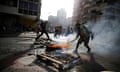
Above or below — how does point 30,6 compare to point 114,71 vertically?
above

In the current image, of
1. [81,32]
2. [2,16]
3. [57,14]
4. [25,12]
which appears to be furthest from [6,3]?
[57,14]

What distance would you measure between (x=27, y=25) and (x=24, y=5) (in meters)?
5.72

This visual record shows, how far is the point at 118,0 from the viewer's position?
35.7 m

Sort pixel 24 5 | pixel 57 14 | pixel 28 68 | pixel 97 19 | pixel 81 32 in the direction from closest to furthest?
pixel 28 68 → pixel 81 32 → pixel 97 19 → pixel 24 5 → pixel 57 14

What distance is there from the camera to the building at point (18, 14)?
35.2 metres

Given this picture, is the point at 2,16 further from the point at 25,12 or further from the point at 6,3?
the point at 25,12

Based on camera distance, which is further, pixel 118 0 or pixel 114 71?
pixel 118 0

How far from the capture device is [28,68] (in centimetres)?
558

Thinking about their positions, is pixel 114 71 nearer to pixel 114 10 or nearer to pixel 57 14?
pixel 114 10

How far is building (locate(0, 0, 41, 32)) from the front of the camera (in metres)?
35.2

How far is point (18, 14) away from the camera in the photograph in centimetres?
3769

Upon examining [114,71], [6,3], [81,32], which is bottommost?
[114,71]

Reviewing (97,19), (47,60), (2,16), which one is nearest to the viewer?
(47,60)

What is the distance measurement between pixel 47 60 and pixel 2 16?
3209 centimetres
